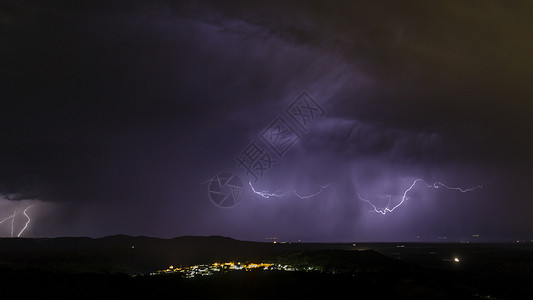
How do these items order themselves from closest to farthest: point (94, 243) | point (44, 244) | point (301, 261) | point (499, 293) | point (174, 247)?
1. point (499, 293)
2. point (301, 261)
3. point (174, 247)
4. point (44, 244)
5. point (94, 243)

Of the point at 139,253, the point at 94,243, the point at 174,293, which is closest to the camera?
the point at 174,293

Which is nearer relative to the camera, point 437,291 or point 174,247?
point 437,291

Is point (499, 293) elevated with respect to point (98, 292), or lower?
lower

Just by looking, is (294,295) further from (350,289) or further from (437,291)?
(437,291)

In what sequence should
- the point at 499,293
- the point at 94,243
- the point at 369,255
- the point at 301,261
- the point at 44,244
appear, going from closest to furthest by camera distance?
the point at 499,293 < the point at 301,261 < the point at 369,255 < the point at 44,244 < the point at 94,243

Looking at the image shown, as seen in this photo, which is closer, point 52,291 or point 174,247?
point 52,291

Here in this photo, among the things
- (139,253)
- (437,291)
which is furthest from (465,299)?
(139,253)

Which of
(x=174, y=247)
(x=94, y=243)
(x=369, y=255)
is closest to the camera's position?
(x=369, y=255)

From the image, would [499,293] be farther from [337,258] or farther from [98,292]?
[98,292]

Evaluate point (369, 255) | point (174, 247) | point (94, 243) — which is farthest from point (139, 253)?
point (94, 243)
